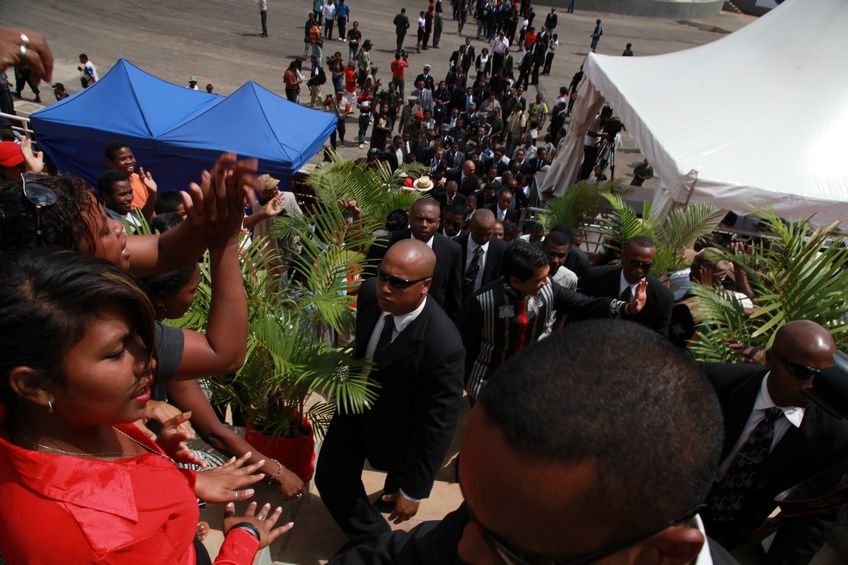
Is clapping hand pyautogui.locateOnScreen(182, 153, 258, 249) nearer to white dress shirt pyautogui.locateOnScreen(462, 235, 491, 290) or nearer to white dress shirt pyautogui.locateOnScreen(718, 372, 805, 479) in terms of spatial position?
white dress shirt pyautogui.locateOnScreen(718, 372, 805, 479)

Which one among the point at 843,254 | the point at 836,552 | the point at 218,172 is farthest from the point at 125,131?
the point at 836,552

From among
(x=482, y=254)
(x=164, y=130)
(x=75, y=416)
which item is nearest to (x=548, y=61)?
(x=164, y=130)

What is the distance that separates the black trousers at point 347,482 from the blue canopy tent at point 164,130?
6187mm

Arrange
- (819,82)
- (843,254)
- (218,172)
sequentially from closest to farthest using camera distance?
1. (218,172)
2. (843,254)
3. (819,82)

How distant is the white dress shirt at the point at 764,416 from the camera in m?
2.84

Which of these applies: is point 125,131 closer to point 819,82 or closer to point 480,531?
point 480,531

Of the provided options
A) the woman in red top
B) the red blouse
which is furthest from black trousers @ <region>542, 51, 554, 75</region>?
the red blouse

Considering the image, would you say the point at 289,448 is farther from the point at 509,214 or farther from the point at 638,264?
the point at 509,214

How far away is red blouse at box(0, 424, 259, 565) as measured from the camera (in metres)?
1.45

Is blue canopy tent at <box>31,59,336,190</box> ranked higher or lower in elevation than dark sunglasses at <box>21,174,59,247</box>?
lower

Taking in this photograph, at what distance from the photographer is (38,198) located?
2.02 meters

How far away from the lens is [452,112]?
57.6 ft

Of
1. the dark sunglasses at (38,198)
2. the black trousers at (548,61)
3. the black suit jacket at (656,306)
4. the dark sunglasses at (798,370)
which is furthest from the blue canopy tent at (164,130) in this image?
the black trousers at (548,61)

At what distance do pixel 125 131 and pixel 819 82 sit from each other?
393 inches
